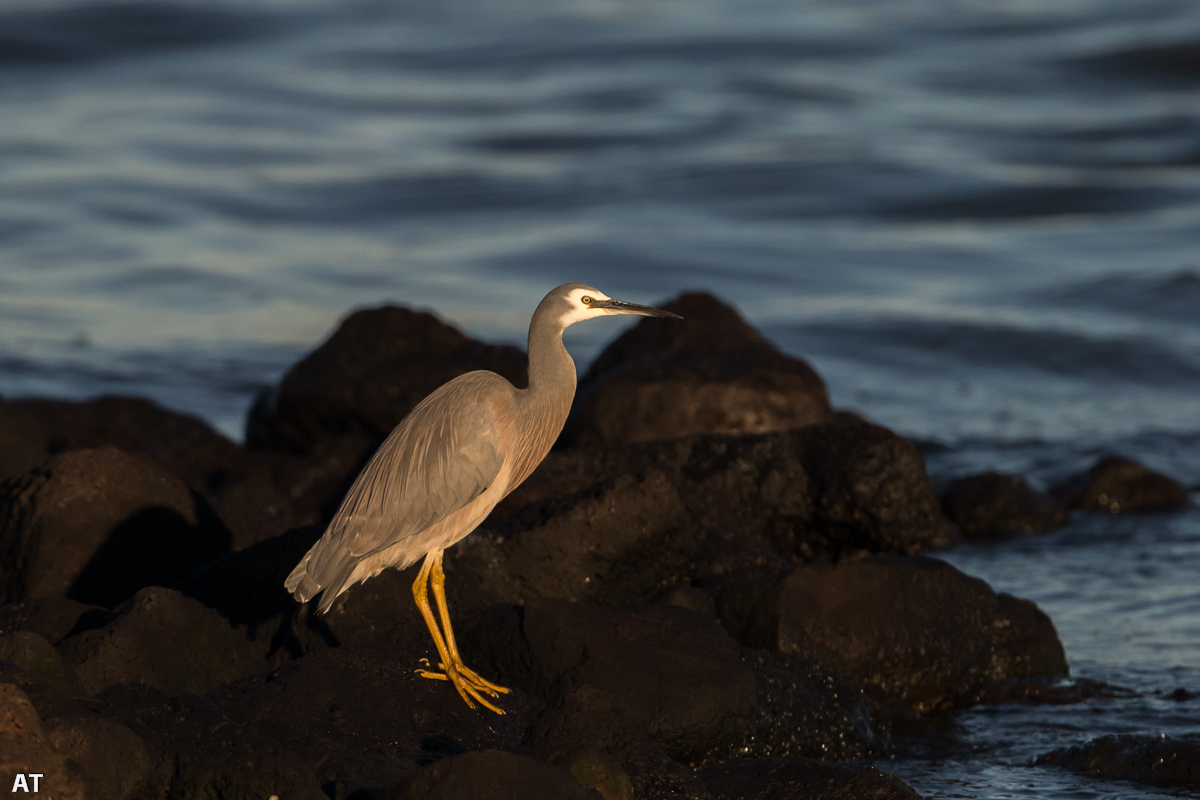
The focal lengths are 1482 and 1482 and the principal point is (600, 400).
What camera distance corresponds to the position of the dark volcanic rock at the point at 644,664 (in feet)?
19.0

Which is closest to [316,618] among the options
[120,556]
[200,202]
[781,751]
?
[120,556]

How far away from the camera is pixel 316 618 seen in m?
6.18

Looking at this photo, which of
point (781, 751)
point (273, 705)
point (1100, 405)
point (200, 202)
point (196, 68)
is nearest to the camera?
point (273, 705)

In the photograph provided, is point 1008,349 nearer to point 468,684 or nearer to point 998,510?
point 998,510

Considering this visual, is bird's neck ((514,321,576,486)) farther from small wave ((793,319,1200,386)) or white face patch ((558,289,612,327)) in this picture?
small wave ((793,319,1200,386))

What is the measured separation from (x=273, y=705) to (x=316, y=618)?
0.95 meters

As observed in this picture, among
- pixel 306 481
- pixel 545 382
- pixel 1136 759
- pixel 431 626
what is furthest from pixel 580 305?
pixel 306 481

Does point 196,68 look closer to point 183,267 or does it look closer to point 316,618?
point 183,267

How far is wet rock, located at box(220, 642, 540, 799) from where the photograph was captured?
4.94 meters

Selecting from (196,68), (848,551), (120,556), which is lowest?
(848,551)

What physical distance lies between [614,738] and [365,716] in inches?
35.7

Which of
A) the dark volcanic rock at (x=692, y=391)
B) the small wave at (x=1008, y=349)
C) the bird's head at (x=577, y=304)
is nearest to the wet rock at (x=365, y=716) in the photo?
the bird's head at (x=577, y=304)

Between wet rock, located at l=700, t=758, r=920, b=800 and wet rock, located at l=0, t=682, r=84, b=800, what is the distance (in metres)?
2.14

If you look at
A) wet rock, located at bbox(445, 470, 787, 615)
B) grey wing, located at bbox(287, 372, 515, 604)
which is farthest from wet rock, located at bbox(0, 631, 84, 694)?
wet rock, located at bbox(445, 470, 787, 615)
